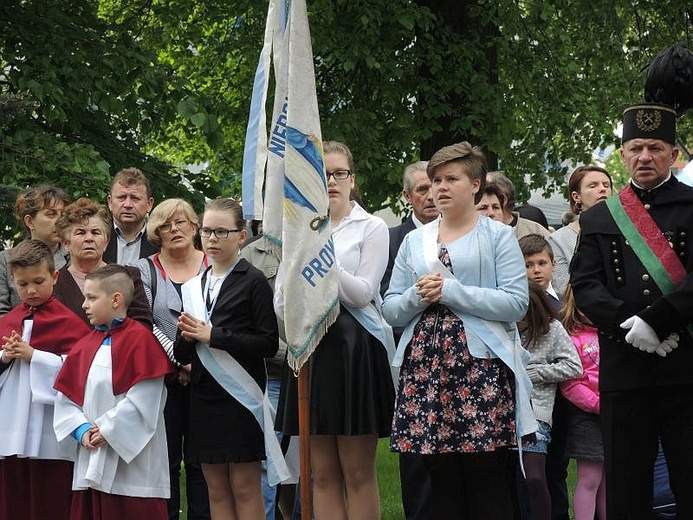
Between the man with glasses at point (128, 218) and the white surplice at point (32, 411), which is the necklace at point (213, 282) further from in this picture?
the man with glasses at point (128, 218)

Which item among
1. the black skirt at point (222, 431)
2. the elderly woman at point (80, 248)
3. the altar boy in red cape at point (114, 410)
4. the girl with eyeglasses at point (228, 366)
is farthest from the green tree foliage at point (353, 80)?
the black skirt at point (222, 431)

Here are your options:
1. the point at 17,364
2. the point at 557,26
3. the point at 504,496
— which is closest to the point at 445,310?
the point at 504,496

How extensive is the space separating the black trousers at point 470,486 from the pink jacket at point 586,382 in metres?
1.37

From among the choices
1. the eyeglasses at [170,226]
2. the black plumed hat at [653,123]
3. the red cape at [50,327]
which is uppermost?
the eyeglasses at [170,226]

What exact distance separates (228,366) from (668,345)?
250 centimetres

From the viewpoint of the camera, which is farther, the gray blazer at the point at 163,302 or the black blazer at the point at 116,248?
the black blazer at the point at 116,248

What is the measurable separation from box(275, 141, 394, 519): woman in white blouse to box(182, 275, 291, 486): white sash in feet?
0.36

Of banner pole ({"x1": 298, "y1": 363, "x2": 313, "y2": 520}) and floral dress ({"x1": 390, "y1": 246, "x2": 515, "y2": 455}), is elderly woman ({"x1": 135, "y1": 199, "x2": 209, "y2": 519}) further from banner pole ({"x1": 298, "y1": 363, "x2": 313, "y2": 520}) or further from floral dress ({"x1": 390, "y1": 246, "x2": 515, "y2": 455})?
floral dress ({"x1": 390, "y1": 246, "x2": 515, "y2": 455})

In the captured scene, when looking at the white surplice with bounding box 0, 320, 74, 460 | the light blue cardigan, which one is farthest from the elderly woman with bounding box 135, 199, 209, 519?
the light blue cardigan

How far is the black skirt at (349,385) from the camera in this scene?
21.9ft

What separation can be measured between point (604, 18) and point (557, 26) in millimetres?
598

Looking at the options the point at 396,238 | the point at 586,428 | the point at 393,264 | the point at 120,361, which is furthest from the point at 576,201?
the point at 120,361

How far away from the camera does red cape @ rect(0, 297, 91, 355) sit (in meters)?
7.24

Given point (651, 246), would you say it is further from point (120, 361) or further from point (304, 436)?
point (120, 361)
